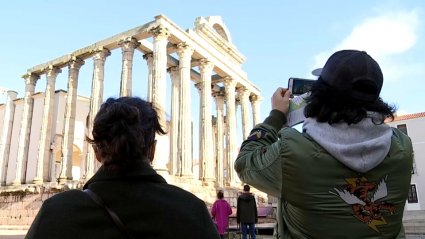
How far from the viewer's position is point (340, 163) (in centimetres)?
158

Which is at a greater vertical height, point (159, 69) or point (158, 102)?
point (159, 69)

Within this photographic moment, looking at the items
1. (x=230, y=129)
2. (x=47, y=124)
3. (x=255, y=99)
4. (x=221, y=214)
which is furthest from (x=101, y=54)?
(x=221, y=214)

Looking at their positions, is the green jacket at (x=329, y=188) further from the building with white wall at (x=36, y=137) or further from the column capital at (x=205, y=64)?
the building with white wall at (x=36, y=137)

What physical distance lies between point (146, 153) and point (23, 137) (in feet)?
91.6

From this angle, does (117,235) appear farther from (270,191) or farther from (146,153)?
(270,191)

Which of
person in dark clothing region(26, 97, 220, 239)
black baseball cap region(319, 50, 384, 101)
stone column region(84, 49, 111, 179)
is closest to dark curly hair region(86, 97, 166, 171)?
person in dark clothing region(26, 97, 220, 239)

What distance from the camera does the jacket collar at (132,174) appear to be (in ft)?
5.41

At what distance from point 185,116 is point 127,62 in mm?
4747

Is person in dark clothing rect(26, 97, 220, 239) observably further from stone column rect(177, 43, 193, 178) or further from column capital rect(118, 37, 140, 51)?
column capital rect(118, 37, 140, 51)

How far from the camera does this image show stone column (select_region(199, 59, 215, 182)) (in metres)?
22.0

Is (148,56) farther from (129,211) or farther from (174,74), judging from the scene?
(129,211)

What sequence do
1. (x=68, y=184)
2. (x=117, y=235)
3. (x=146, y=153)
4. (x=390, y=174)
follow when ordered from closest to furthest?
1. (x=117, y=235)
2. (x=390, y=174)
3. (x=146, y=153)
4. (x=68, y=184)

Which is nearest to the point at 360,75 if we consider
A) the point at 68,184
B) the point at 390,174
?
the point at 390,174

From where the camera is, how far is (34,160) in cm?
2611
